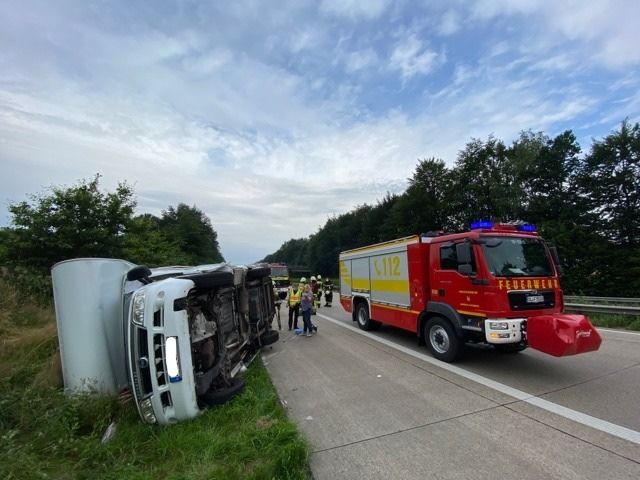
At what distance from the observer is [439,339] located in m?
6.81

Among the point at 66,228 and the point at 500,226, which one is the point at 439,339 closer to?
the point at 500,226

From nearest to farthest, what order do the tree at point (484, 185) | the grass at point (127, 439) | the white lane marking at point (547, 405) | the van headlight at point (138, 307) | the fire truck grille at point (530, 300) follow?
the grass at point (127, 439) < the white lane marking at point (547, 405) < the van headlight at point (138, 307) < the fire truck grille at point (530, 300) < the tree at point (484, 185)

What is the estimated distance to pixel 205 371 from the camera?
455 cm

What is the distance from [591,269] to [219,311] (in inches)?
1053

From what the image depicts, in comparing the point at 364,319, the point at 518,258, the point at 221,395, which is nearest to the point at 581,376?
the point at 518,258

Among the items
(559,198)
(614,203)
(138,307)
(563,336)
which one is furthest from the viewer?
(559,198)

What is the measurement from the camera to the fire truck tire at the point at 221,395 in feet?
14.2

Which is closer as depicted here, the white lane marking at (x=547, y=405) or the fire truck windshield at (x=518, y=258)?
the white lane marking at (x=547, y=405)

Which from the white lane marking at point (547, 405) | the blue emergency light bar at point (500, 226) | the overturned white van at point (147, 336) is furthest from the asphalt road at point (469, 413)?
the blue emergency light bar at point (500, 226)

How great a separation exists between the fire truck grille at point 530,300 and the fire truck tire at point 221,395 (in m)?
4.38

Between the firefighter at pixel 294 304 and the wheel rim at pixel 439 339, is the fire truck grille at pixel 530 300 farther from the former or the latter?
the firefighter at pixel 294 304

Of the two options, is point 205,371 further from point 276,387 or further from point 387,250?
point 387,250

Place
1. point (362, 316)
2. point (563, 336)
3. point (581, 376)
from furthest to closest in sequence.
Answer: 1. point (362, 316)
2. point (581, 376)
3. point (563, 336)

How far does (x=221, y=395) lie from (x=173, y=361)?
0.97 meters
